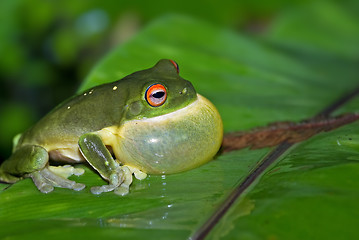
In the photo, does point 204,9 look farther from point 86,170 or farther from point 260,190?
point 260,190

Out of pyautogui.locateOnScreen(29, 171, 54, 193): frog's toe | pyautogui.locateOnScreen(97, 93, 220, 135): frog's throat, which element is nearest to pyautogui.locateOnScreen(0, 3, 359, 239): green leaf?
pyautogui.locateOnScreen(29, 171, 54, 193): frog's toe

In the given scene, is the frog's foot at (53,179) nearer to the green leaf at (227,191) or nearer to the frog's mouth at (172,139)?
the green leaf at (227,191)

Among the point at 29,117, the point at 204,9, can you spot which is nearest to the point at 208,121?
the point at 204,9

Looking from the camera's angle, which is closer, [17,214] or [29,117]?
[17,214]

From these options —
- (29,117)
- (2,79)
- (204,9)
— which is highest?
(204,9)

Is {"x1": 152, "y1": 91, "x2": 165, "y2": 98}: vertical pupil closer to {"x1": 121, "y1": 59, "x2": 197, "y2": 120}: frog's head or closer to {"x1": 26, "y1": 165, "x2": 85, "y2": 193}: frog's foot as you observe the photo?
{"x1": 121, "y1": 59, "x2": 197, "y2": 120}: frog's head

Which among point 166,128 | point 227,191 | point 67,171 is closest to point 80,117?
point 67,171
